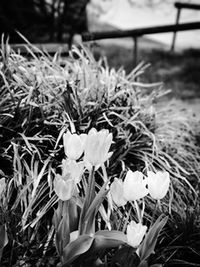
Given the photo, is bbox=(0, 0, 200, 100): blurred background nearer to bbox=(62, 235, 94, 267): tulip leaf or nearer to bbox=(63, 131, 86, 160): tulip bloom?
bbox=(63, 131, 86, 160): tulip bloom

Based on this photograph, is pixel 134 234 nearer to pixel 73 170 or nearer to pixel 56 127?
pixel 73 170

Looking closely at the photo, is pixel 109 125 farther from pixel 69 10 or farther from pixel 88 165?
pixel 69 10

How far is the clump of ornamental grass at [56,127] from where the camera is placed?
1.98 m

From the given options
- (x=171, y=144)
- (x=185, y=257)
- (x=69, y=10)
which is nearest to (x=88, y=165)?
(x=185, y=257)

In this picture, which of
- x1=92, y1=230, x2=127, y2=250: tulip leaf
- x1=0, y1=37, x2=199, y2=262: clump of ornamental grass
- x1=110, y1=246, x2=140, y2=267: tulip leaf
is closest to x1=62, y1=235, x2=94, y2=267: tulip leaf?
x1=92, y1=230, x2=127, y2=250: tulip leaf

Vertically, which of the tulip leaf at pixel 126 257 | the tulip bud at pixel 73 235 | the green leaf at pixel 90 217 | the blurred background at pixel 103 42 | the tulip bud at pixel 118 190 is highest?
the tulip bud at pixel 118 190

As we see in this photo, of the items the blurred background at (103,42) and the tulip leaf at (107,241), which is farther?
the blurred background at (103,42)

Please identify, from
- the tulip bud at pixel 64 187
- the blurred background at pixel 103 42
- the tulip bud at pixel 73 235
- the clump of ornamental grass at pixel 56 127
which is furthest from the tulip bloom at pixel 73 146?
the blurred background at pixel 103 42

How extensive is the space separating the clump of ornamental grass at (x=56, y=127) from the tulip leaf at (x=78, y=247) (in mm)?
391

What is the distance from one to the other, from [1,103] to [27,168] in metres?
0.37

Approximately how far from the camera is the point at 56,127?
226 cm

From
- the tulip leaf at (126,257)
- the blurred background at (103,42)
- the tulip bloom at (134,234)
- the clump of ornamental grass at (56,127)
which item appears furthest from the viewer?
the blurred background at (103,42)

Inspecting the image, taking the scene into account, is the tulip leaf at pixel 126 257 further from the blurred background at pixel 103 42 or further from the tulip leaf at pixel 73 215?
the blurred background at pixel 103 42

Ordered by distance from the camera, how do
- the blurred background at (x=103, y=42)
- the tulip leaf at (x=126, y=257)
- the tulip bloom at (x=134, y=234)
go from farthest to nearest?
the blurred background at (x=103, y=42) < the tulip leaf at (x=126, y=257) < the tulip bloom at (x=134, y=234)
